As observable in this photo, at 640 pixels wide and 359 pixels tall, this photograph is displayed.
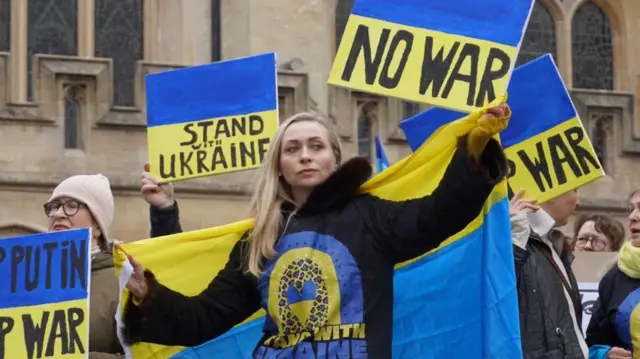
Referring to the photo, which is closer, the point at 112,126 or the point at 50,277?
the point at 50,277

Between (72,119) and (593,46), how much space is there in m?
4.63

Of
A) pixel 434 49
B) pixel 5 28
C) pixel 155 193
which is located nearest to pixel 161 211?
pixel 155 193

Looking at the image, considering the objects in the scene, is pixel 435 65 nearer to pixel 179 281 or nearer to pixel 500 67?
pixel 500 67

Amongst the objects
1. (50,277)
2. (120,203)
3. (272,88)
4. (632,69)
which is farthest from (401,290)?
(632,69)

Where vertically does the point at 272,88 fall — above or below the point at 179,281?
above

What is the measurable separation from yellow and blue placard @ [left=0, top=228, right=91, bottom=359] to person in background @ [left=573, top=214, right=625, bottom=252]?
305 centimetres

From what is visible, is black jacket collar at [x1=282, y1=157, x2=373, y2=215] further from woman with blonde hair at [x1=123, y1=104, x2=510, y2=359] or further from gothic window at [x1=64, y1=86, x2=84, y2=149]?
gothic window at [x1=64, y1=86, x2=84, y2=149]

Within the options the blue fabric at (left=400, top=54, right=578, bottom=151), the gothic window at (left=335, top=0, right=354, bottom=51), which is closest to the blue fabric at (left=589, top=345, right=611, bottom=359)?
the blue fabric at (left=400, top=54, right=578, bottom=151)

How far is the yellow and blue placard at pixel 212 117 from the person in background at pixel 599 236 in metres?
1.70

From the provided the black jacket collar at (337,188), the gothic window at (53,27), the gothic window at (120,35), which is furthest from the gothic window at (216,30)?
the black jacket collar at (337,188)

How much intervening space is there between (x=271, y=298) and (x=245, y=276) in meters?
0.24

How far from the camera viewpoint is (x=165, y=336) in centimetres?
525

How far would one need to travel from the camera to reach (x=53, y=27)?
42.7 feet

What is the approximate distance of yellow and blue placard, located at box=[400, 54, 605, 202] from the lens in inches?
267
